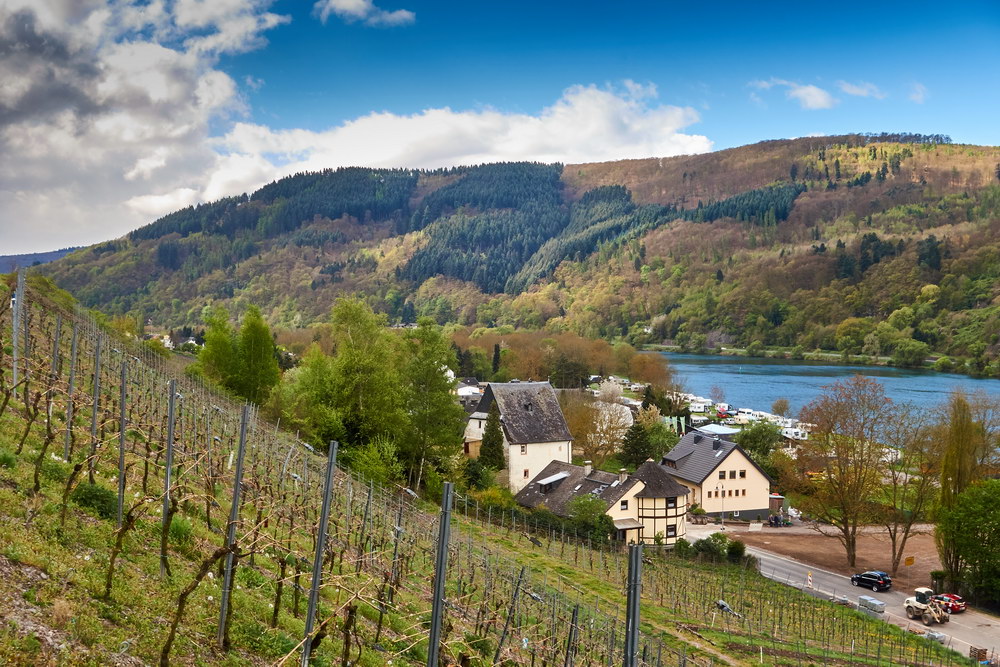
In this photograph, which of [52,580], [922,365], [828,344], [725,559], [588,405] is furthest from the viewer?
[828,344]

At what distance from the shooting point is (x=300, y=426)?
1309 inches

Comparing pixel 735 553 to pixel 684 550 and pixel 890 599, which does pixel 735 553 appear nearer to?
pixel 684 550

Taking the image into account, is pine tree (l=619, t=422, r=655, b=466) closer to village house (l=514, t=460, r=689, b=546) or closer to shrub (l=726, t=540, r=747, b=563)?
Answer: village house (l=514, t=460, r=689, b=546)

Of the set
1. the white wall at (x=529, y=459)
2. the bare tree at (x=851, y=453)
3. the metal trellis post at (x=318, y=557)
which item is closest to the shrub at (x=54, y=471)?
the metal trellis post at (x=318, y=557)

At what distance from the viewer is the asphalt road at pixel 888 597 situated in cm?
2491

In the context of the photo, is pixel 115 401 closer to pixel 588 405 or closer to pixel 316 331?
pixel 588 405

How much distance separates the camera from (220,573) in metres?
8.52

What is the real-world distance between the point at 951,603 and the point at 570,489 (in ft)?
58.5

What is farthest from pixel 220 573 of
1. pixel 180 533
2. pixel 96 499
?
pixel 96 499

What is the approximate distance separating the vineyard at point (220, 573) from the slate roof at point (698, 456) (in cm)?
2262

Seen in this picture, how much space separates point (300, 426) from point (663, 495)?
18.4 metres

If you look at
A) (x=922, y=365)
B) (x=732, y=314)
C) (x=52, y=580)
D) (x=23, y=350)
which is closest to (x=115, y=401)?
(x=23, y=350)

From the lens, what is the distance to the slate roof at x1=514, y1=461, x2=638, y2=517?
36438 mm

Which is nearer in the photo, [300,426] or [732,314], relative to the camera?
[300,426]
